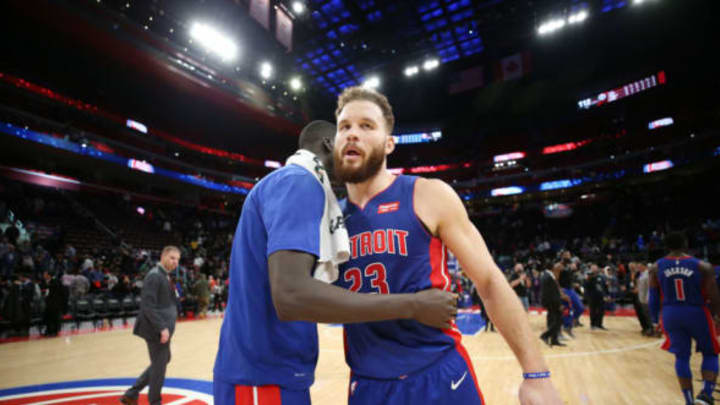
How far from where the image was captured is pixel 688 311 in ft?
13.9

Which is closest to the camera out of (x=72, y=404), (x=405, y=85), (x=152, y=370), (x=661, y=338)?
(x=152, y=370)

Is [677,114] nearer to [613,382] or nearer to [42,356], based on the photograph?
[613,382]

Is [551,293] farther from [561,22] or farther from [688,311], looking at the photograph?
[561,22]

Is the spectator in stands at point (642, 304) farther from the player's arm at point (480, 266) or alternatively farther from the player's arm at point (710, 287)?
the player's arm at point (480, 266)

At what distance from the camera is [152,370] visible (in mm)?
4188

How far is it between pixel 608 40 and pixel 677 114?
775 cm

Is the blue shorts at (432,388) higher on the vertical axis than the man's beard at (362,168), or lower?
lower

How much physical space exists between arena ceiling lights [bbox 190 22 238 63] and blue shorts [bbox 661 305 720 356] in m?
17.7

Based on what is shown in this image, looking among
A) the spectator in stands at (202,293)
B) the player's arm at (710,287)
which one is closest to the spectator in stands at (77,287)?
the spectator in stands at (202,293)

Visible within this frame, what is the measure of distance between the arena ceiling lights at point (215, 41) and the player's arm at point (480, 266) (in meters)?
17.4

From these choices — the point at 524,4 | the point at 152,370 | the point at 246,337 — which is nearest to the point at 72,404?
the point at 152,370

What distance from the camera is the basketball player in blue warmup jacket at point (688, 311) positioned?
4.12 m

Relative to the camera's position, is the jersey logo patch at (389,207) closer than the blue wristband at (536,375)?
No

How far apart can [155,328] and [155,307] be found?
253 millimetres
